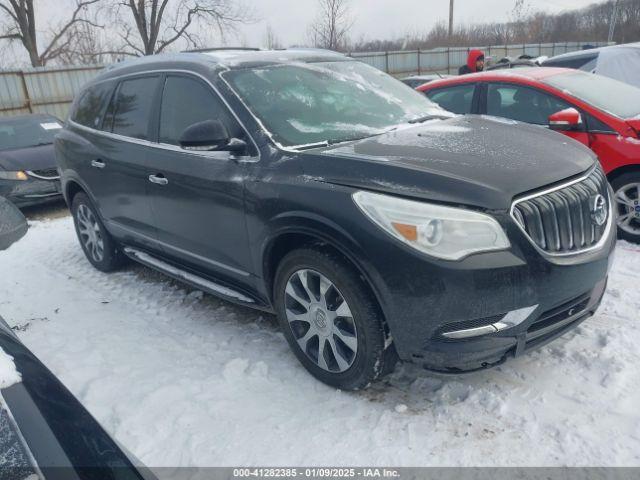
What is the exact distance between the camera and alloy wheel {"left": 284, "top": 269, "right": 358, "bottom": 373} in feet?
8.95

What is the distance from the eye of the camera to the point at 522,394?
2.74 meters

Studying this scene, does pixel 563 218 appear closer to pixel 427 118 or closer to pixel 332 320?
pixel 332 320

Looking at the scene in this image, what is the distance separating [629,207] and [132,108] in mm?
4340

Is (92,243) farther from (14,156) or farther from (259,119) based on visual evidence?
(14,156)

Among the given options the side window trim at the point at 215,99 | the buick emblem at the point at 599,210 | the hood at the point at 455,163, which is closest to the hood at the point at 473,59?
the hood at the point at 455,163

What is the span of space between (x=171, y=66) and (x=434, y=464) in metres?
3.10

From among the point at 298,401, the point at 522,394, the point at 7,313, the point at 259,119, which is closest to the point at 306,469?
the point at 298,401

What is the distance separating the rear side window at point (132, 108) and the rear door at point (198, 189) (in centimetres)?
22

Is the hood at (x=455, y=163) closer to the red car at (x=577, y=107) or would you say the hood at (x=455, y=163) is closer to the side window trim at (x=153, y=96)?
the side window trim at (x=153, y=96)

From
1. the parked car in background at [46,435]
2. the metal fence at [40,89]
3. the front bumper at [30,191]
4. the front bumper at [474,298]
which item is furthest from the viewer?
the metal fence at [40,89]

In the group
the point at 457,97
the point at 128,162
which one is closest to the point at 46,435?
the point at 128,162

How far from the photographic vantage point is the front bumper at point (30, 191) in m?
7.48

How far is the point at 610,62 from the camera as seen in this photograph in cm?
817

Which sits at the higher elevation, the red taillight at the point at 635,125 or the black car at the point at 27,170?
the red taillight at the point at 635,125
